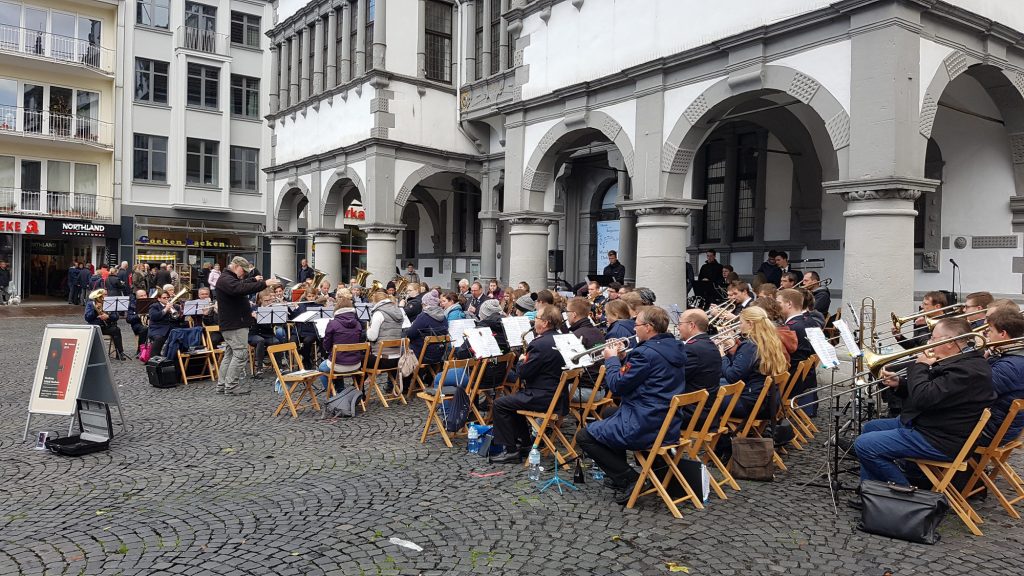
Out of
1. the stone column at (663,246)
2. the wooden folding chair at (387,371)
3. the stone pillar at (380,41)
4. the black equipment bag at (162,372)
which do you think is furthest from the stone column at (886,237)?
the stone pillar at (380,41)

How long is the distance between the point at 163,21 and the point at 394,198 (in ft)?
64.1

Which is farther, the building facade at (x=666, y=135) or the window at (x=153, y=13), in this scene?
the window at (x=153, y=13)

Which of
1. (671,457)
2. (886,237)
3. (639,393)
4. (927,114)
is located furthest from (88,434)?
(927,114)

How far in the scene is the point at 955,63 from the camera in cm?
1005

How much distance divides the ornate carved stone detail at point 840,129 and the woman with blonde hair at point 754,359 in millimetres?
4924

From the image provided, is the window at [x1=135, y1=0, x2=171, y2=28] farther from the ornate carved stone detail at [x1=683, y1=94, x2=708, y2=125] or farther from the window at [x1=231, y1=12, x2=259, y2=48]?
the ornate carved stone detail at [x1=683, y1=94, x2=708, y2=125]

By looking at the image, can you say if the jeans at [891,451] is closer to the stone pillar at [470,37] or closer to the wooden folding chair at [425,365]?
the wooden folding chair at [425,365]

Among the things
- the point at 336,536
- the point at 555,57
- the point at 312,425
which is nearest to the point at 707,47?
the point at 555,57

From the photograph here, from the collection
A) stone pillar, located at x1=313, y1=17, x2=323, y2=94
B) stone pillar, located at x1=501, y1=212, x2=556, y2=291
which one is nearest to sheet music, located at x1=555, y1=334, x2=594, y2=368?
stone pillar, located at x1=501, y1=212, x2=556, y2=291

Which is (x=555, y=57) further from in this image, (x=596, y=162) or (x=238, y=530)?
(x=238, y=530)

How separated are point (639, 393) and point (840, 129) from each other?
6613 millimetres

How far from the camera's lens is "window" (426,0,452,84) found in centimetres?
2192

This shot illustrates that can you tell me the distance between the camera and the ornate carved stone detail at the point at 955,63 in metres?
9.95

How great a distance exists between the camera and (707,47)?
38.9 ft
